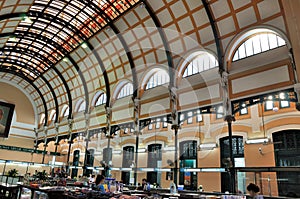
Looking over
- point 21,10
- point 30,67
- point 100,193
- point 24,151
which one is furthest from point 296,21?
point 24,151

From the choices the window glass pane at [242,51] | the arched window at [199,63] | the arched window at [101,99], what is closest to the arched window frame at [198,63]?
the arched window at [199,63]

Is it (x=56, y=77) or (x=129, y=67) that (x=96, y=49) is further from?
(x=56, y=77)

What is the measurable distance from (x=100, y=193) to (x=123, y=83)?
14005mm

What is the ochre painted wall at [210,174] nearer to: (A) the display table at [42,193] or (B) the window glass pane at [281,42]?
(B) the window glass pane at [281,42]

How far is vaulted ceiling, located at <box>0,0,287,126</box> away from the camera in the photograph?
11.9m

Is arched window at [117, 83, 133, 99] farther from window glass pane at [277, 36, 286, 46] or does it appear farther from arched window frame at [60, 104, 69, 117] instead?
window glass pane at [277, 36, 286, 46]

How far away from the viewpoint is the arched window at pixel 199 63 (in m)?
13.3

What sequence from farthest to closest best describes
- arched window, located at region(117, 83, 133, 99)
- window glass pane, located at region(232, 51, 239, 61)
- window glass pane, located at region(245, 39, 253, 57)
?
arched window, located at region(117, 83, 133, 99) → window glass pane, located at region(232, 51, 239, 61) → window glass pane, located at region(245, 39, 253, 57)

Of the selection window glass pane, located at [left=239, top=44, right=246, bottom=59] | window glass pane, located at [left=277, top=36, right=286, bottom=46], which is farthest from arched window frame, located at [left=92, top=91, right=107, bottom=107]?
window glass pane, located at [left=277, top=36, right=286, bottom=46]

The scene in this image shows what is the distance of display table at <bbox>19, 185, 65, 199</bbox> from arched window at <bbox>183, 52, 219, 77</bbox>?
9692 millimetres

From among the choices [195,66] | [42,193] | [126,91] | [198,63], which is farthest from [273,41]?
[42,193]

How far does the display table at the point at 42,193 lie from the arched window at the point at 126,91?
420 inches

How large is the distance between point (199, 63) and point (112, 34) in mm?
6538

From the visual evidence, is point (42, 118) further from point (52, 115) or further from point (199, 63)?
point (199, 63)
